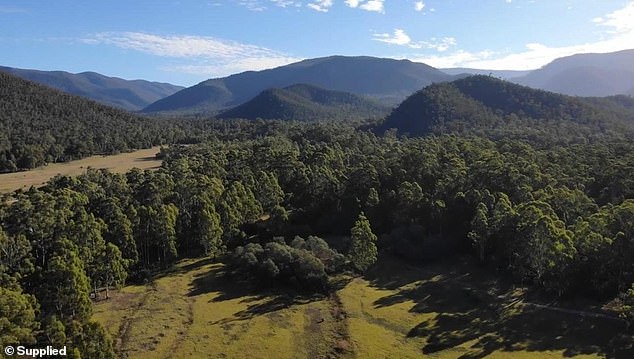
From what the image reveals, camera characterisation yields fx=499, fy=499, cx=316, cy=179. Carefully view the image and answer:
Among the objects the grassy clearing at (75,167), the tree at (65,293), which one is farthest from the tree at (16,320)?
the grassy clearing at (75,167)

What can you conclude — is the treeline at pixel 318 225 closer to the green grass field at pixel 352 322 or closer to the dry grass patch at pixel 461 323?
the green grass field at pixel 352 322

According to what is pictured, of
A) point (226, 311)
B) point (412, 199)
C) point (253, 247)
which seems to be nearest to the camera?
point (226, 311)

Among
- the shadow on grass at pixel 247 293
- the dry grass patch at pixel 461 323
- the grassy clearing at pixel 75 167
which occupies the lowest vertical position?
the dry grass patch at pixel 461 323

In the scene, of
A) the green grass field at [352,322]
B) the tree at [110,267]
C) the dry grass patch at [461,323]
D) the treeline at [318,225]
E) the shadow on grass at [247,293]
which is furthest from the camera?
the shadow on grass at [247,293]

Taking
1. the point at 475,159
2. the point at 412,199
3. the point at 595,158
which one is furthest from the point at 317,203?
the point at 595,158

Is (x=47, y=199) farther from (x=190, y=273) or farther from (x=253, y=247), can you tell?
(x=253, y=247)

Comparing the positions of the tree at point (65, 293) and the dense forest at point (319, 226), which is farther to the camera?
the dense forest at point (319, 226)

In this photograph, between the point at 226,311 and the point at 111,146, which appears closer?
the point at 226,311

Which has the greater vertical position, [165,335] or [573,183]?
[573,183]
